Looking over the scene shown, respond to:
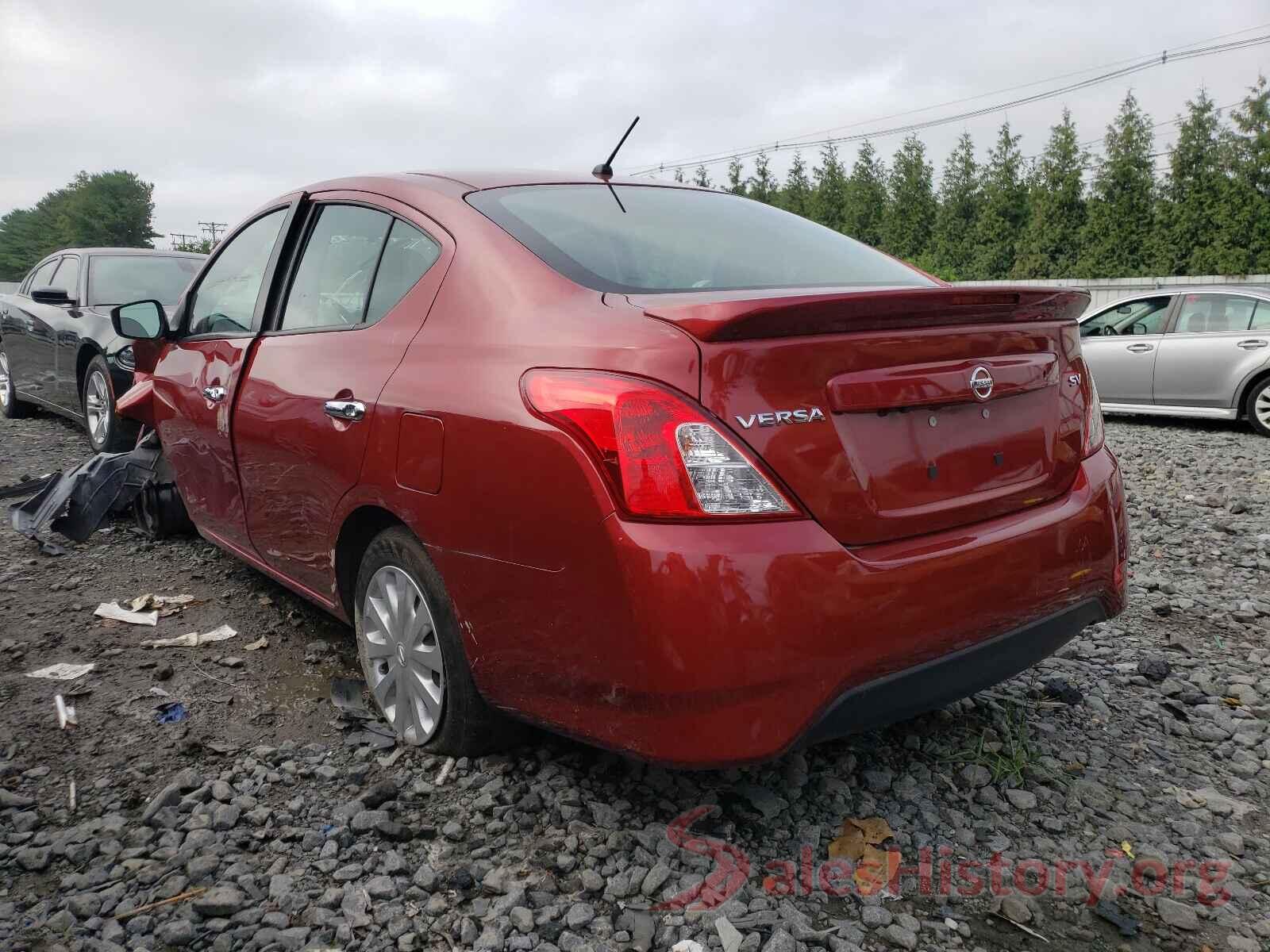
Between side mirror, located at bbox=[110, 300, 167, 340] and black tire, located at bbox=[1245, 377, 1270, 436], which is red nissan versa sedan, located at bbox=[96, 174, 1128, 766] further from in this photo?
black tire, located at bbox=[1245, 377, 1270, 436]

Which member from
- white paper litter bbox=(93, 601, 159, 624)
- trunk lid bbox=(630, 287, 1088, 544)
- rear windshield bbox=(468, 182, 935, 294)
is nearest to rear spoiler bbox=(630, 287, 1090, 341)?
trunk lid bbox=(630, 287, 1088, 544)

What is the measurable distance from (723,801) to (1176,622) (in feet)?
7.78

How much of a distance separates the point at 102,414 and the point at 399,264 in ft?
15.9

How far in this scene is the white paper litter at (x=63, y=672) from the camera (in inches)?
126

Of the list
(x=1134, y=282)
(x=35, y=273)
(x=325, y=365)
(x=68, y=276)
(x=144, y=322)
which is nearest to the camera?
(x=325, y=365)

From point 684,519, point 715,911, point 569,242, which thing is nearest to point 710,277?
point 569,242

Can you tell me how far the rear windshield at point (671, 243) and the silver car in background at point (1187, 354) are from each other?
778cm

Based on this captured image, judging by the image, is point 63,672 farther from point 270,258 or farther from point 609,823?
point 609,823

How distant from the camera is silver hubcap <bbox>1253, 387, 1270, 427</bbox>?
8.94 m

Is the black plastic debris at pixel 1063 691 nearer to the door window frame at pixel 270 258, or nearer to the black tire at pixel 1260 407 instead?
the door window frame at pixel 270 258

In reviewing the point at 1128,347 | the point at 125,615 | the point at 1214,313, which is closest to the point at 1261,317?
the point at 1214,313

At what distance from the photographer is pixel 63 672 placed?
324cm

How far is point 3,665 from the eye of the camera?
330cm

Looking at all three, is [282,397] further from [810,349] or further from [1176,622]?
[1176,622]
